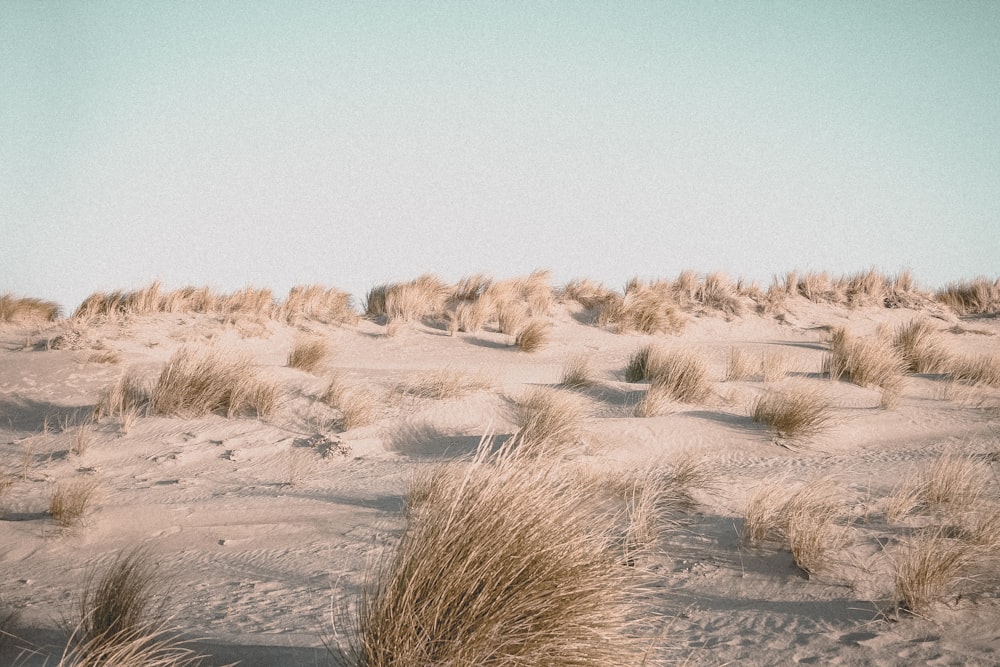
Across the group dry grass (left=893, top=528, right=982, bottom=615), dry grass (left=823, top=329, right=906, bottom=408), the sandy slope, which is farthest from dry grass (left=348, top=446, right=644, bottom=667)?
dry grass (left=823, top=329, right=906, bottom=408)

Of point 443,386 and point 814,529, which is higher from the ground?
point 814,529

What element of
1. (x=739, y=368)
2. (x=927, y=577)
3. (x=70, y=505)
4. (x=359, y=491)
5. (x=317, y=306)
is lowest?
(x=359, y=491)

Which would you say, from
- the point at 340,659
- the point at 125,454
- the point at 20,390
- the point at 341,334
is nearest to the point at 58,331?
the point at 20,390

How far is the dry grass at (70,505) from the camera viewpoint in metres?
4.41

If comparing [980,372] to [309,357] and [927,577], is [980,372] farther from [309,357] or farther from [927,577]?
[309,357]

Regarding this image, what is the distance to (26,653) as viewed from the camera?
2.73 meters

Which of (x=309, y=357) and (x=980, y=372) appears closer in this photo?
(x=309, y=357)

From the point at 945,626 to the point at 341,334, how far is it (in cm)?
1106

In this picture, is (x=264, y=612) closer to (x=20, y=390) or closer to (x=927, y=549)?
(x=927, y=549)

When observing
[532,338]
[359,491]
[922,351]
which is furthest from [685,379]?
[922,351]

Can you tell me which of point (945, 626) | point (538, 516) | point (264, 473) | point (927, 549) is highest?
point (538, 516)

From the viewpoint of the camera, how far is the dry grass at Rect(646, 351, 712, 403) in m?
8.61

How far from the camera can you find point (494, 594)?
2.39m

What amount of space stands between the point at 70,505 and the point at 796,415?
6.51 meters
